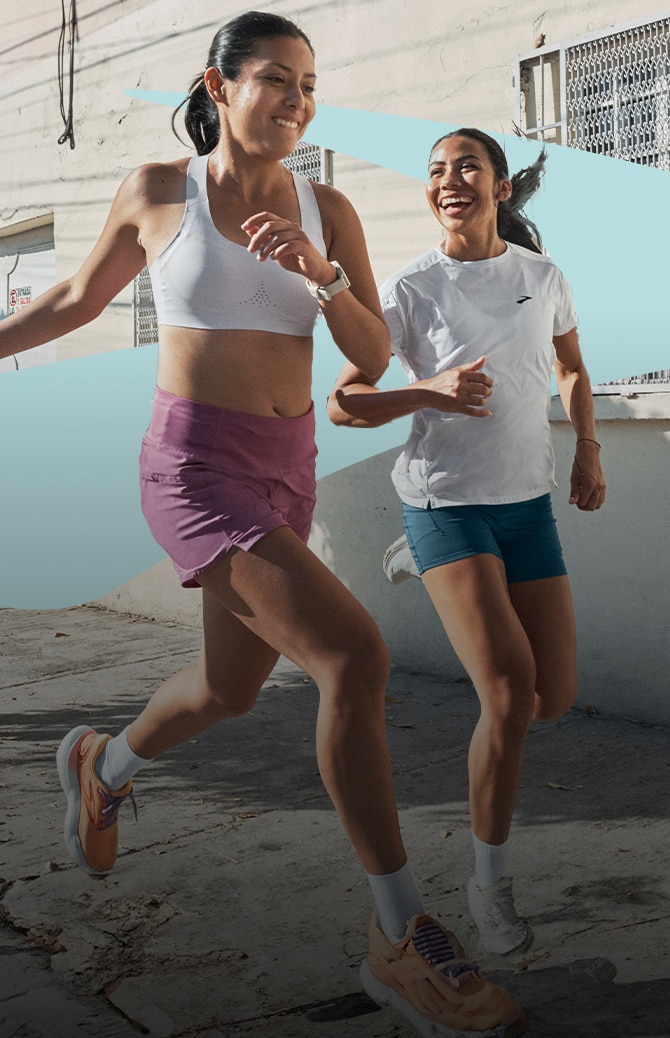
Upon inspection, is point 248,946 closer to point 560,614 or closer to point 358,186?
point 560,614

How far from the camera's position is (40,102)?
739 centimetres

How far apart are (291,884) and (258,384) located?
4.52ft

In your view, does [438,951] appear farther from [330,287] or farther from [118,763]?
[330,287]

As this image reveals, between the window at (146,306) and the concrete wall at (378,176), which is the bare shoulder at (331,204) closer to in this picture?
the concrete wall at (378,176)

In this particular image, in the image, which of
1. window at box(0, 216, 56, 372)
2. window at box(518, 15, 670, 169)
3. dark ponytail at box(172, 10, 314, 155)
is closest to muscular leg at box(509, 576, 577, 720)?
dark ponytail at box(172, 10, 314, 155)

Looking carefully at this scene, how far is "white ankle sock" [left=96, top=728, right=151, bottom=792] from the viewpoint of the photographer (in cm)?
283

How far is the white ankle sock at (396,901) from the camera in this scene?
84.1 inches

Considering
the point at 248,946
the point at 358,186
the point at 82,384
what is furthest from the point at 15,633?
the point at 248,946

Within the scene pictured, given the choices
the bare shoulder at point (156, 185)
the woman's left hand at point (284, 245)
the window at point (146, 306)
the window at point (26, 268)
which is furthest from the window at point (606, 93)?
the window at point (26, 268)

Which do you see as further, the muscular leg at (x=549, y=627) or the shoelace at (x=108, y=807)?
the shoelace at (x=108, y=807)

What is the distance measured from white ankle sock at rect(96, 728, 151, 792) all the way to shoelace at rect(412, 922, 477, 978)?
0.93 meters

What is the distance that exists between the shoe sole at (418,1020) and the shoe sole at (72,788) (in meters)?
0.95

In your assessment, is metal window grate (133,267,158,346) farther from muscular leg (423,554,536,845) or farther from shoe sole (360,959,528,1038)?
shoe sole (360,959,528,1038)

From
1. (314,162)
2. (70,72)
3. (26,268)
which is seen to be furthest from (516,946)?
(26,268)
